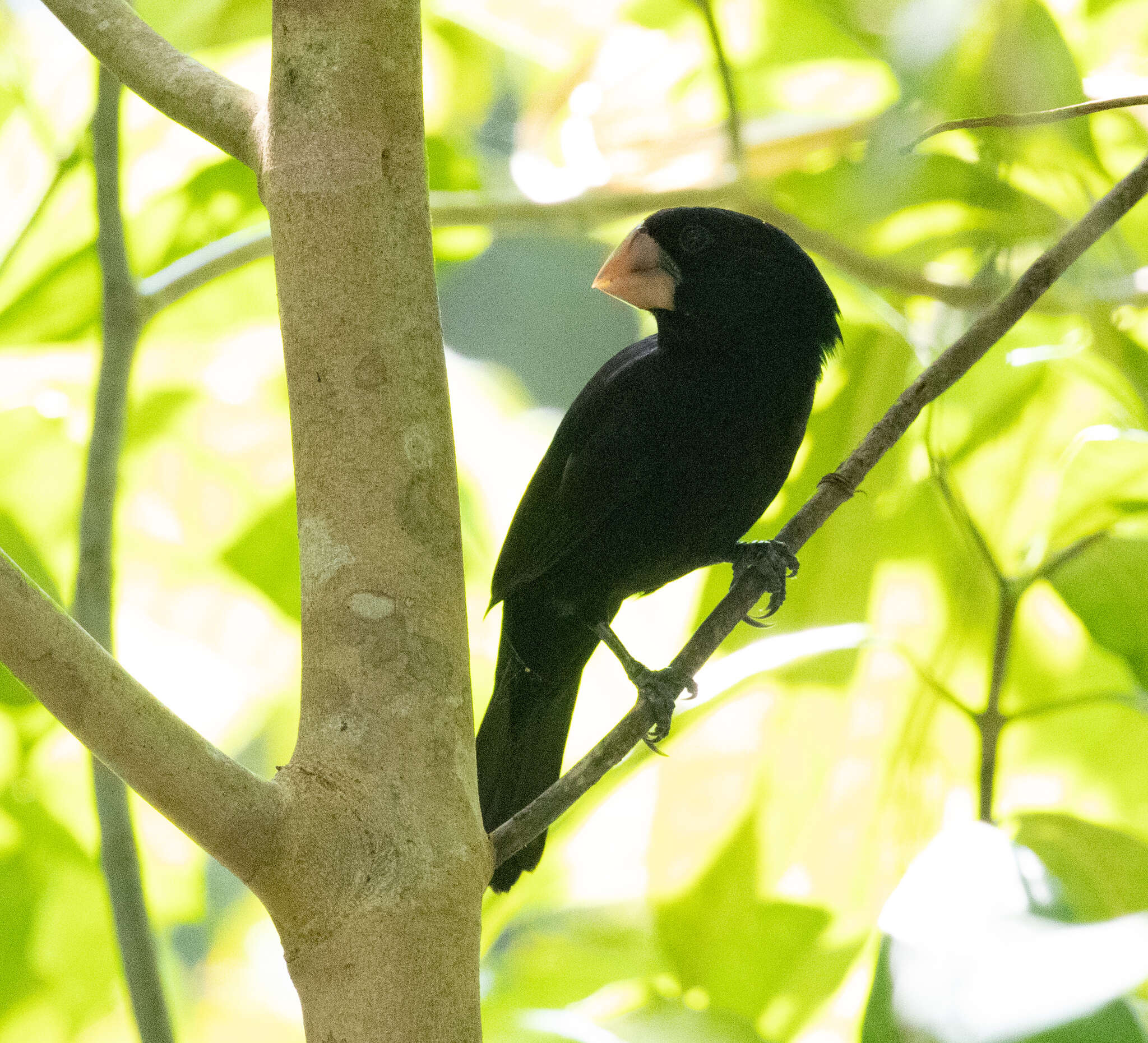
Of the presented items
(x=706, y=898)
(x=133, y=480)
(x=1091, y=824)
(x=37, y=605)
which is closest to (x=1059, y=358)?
(x=1091, y=824)

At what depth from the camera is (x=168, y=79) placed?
29.8 inches

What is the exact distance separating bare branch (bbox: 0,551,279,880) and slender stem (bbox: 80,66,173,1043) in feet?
1.40

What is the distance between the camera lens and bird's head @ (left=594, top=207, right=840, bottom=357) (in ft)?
3.04

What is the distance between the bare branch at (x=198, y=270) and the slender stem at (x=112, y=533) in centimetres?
2

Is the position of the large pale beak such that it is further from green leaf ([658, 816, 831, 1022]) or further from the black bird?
green leaf ([658, 816, 831, 1022])

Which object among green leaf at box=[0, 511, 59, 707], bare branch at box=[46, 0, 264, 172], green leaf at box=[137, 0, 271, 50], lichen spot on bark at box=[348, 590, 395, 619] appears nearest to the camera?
lichen spot on bark at box=[348, 590, 395, 619]

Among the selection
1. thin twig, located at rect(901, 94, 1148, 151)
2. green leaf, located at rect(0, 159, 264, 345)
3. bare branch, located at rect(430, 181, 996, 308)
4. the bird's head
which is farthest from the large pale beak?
green leaf, located at rect(0, 159, 264, 345)

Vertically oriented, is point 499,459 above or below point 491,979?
above

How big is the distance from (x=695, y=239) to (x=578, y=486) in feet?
0.79

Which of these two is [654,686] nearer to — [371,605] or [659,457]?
[659,457]

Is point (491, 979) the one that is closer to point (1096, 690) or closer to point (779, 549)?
point (779, 549)

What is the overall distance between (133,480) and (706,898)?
2.64 ft

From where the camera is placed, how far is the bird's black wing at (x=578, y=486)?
3.00ft

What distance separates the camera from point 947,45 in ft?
2.93
